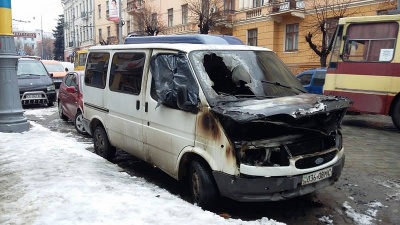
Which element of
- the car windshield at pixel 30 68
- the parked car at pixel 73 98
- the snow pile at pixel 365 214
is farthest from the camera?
the car windshield at pixel 30 68

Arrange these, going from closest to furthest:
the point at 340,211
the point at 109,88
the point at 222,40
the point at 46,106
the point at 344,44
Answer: the point at 340,211 < the point at 109,88 < the point at 222,40 < the point at 344,44 < the point at 46,106

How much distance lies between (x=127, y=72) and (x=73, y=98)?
4959 millimetres

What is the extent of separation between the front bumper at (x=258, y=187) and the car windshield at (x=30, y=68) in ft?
42.6

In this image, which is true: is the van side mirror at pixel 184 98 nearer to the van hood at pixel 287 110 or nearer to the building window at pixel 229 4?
the van hood at pixel 287 110

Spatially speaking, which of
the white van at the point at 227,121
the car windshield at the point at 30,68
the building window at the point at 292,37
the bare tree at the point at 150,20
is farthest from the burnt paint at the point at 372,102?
the bare tree at the point at 150,20

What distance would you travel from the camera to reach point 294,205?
484 centimetres

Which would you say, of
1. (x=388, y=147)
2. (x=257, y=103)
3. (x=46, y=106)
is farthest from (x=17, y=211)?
(x=46, y=106)

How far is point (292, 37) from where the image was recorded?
24.9m

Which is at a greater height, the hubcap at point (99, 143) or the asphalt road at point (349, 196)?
the hubcap at point (99, 143)

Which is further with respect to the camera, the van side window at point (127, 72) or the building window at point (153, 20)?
the building window at point (153, 20)

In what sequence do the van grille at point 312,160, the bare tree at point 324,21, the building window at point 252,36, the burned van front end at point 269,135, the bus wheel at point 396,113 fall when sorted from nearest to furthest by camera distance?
1. the burned van front end at point 269,135
2. the van grille at point 312,160
3. the bus wheel at point 396,113
4. the bare tree at point 324,21
5. the building window at point 252,36

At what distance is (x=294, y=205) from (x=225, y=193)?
1200 mm

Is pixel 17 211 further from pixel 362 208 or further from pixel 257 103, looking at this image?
pixel 362 208

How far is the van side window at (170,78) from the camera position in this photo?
4598 mm
